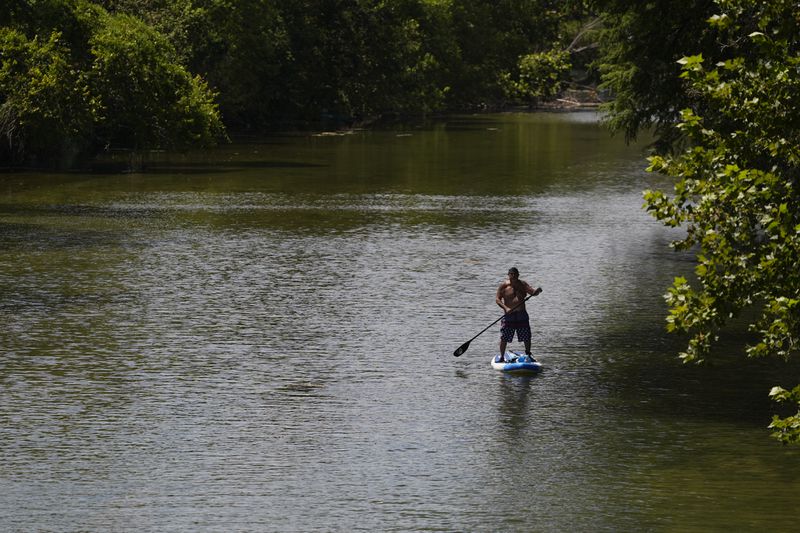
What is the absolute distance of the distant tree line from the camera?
48.7 m

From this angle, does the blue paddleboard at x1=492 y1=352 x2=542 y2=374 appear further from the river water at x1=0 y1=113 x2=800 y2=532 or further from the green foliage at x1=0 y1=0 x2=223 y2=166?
the green foliage at x1=0 y1=0 x2=223 y2=166

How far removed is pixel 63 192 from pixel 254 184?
6.58 metres

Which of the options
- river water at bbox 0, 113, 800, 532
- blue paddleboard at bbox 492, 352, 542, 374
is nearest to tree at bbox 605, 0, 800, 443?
river water at bbox 0, 113, 800, 532

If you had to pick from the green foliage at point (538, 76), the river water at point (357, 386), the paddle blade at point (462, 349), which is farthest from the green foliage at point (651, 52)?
the green foliage at point (538, 76)

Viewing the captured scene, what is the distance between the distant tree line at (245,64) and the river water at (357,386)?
29.5 ft

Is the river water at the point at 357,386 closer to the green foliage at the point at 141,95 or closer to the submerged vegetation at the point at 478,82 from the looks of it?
the submerged vegetation at the point at 478,82

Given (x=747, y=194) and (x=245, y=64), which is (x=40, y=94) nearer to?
(x=245, y=64)

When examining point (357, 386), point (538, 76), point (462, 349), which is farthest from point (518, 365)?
point (538, 76)

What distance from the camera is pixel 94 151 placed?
5609 cm

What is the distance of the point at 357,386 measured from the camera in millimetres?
18125

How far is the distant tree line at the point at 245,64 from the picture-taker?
4869 centimetres

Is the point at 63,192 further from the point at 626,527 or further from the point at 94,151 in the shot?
the point at 626,527

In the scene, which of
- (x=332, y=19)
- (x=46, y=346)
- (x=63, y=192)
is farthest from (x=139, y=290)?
(x=332, y=19)

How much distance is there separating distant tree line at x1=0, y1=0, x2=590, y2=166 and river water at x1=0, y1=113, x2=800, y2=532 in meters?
8.98
